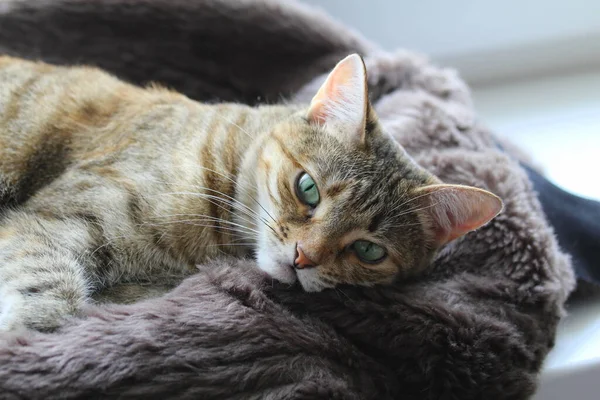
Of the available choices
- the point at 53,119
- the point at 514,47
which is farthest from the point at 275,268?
the point at 514,47

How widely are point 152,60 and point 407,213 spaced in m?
0.99

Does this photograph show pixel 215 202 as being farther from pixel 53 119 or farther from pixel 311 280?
pixel 53 119

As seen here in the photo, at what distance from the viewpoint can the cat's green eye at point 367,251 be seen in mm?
1181

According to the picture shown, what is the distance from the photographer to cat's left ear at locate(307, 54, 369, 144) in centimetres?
120

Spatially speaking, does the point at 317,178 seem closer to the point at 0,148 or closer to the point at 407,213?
the point at 407,213

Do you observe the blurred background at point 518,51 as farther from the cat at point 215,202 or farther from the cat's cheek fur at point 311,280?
the cat's cheek fur at point 311,280

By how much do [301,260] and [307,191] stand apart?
0.15 m

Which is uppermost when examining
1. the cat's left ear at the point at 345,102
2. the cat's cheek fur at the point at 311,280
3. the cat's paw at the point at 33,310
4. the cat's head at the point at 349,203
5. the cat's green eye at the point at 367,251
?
the cat's left ear at the point at 345,102

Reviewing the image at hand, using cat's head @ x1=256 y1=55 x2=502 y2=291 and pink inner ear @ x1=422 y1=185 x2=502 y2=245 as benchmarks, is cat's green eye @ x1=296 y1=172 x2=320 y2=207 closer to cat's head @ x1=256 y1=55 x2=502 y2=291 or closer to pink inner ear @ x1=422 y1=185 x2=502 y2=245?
cat's head @ x1=256 y1=55 x2=502 y2=291

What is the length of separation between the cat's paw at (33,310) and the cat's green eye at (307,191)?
1.48 feet

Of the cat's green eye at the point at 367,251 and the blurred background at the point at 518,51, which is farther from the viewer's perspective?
the blurred background at the point at 518,51

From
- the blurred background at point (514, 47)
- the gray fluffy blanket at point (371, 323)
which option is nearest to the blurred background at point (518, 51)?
the blurred background at point (514, 47)

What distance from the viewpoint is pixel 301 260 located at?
112cm

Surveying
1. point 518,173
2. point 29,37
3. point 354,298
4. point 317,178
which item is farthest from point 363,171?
point 29,37
